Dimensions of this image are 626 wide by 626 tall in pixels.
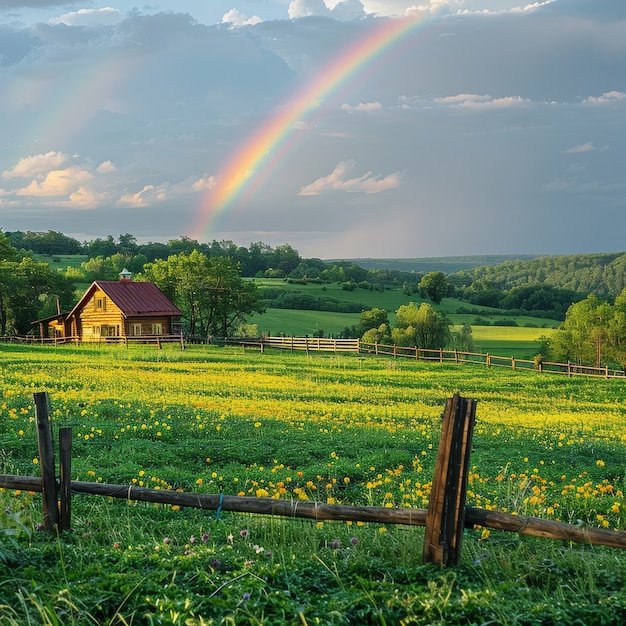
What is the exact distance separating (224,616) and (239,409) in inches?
558

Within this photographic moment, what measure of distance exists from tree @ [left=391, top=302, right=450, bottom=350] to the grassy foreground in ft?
248

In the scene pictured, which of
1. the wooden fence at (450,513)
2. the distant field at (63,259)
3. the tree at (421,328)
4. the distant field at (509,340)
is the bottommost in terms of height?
the distant field at (509,340)

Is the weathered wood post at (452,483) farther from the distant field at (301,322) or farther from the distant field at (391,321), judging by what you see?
the distant field at (301,322)

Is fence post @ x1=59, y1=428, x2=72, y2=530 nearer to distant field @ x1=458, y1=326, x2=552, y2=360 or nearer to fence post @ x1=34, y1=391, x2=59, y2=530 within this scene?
fence post @ x1=34, y1=391, x2=59, y2=530

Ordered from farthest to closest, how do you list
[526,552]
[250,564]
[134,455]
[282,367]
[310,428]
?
[282,367]
[310,428]
[134,455]
[526,552]
[250,564]

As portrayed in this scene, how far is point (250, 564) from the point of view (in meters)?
5.54

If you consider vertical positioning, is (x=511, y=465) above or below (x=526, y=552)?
below

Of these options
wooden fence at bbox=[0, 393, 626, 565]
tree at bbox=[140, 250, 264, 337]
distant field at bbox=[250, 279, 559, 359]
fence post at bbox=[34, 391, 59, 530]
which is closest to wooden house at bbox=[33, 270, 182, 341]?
tree at bbox=[140, 250, 264, 337]

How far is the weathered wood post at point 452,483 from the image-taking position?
5605 millimetres

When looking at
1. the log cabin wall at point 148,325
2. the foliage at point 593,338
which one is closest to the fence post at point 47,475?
the log cabin wall at point 148,325

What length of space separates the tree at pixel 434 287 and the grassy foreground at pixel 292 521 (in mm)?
106052

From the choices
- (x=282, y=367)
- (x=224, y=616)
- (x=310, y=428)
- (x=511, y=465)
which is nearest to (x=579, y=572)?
(x=224, y=616)

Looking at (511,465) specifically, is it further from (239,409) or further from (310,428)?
(239,409)

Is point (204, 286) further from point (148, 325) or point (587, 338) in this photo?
point (587, 338)
